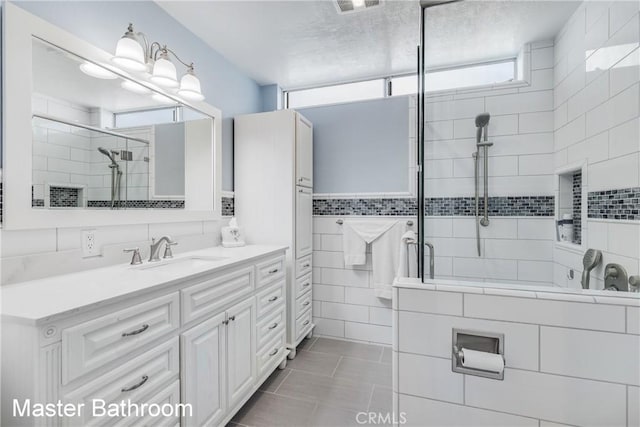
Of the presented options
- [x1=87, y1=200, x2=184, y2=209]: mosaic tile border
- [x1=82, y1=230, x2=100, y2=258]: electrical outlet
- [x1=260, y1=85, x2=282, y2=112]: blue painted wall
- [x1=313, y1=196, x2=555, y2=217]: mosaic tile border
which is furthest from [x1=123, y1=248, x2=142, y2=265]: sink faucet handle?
[x1=260, y1=85, x2=282, y2=112]: blue painted wall

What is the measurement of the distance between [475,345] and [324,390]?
1.25 meters

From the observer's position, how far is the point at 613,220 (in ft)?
4.89

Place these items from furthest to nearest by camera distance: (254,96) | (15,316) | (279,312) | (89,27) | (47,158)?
(254,96) → (279,312) → (89,27) → (47,158) → (15,316)

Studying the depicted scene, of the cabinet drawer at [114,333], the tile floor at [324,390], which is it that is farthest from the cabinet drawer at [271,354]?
the cabinet drawer at [114,333]

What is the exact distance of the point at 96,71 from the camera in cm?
150

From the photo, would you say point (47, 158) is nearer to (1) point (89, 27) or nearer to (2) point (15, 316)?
(1) point (89, 27)

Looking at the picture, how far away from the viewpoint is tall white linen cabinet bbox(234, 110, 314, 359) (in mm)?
2389

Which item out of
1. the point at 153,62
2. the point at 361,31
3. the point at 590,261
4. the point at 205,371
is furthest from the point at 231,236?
the point at 590,261

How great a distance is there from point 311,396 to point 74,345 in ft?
4.76

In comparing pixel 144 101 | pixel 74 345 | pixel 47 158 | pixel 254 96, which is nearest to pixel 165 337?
pixel 74 345

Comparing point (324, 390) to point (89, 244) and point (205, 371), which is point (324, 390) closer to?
point (205, 371)

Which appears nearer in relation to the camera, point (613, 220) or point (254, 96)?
point (613, 220)

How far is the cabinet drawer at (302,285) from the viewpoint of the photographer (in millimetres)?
2488

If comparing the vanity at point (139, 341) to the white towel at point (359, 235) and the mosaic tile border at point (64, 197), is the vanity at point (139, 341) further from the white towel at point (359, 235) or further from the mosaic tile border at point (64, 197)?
the white towel at point (359, 235)
